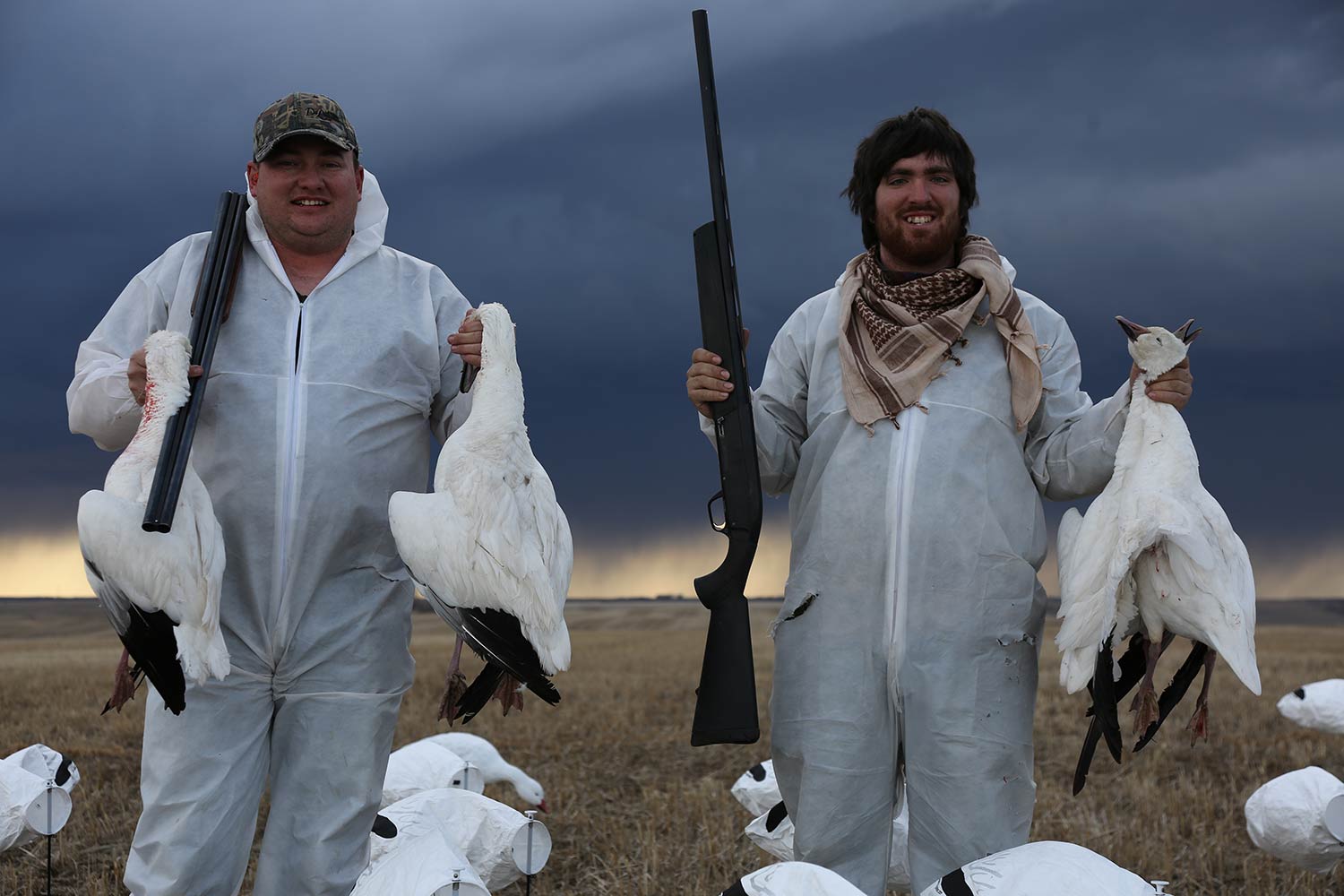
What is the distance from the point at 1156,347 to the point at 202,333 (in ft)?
10.9

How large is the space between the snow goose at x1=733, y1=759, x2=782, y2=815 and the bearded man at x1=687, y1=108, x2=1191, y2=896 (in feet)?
5.95

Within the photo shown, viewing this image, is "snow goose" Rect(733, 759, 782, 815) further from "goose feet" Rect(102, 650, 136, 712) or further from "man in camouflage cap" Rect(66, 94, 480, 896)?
"goose feet" Rect(102, 650, 136, 712)

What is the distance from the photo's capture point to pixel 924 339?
4.10 m

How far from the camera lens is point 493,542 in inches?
146

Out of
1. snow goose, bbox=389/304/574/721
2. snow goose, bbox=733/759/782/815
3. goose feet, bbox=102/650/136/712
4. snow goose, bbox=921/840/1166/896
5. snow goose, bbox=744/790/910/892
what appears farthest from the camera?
snow goose, bbox=733/759/782/815

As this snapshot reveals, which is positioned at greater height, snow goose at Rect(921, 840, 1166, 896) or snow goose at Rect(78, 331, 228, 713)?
snow goose at Rect(78, 331, 228, 713)

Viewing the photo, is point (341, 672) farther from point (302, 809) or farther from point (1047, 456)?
point (1047, 456)

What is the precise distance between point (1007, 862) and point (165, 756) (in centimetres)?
282

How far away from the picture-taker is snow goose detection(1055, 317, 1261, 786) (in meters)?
3.75

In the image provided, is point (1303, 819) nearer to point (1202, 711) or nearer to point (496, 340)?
point (1202, 711)

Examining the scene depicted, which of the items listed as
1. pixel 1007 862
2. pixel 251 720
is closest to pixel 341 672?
pixel 251 720

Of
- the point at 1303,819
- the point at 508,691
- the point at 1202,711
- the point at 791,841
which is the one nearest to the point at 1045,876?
the point at 1202,711

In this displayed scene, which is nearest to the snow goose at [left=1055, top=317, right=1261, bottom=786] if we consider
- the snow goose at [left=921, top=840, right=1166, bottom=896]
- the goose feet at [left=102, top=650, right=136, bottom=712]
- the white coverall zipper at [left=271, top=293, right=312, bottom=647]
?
the snow goose at [left=921, top=840, right=1166, bottom=896]

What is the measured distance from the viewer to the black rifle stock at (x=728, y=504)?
13.4ft
